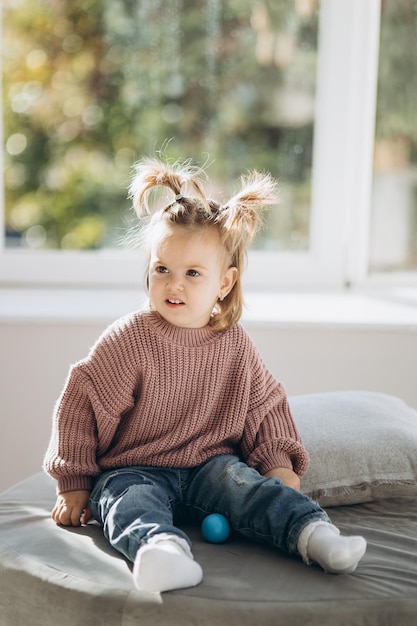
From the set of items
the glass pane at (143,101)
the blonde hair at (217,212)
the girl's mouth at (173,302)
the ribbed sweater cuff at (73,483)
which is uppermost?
the glass pane at (143,101)

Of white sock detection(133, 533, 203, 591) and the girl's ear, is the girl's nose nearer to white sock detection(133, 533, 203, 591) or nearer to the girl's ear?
the girl's ear

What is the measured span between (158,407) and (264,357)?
86cm

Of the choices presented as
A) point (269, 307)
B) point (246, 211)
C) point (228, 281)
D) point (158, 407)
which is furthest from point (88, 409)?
point (269, 307)

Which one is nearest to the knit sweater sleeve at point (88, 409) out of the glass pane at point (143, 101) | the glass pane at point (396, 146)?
the glass pane at point (143, 101)

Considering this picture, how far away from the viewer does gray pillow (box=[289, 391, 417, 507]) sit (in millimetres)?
1714

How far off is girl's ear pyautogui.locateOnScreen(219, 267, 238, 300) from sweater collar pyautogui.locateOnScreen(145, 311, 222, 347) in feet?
0.25

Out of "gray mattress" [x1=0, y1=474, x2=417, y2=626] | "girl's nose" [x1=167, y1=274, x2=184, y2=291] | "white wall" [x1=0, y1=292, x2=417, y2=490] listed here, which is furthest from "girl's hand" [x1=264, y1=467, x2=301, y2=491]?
"white wall" [x1=0, y1=292, x2=417, y2=490]

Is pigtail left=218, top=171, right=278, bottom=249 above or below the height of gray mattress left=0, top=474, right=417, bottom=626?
above

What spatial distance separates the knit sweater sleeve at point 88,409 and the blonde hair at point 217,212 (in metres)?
0.18

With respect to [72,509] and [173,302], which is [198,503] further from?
[173,302]

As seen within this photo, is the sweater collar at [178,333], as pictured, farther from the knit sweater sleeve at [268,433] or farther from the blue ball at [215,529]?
the blue ball at [215,529]

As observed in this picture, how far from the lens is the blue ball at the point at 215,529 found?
1.51 meters

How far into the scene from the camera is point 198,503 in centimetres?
160

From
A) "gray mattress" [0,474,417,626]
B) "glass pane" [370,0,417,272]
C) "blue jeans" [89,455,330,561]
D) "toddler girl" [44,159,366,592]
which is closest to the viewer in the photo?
"gray mattress" [0,474,417,626]
